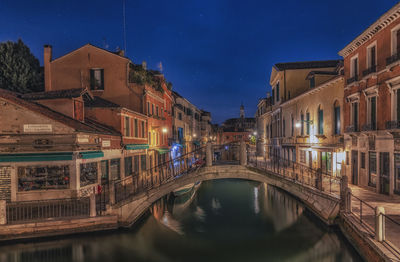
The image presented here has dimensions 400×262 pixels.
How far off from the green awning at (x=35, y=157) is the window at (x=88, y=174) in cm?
119

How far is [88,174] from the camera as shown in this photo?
14.2 meters

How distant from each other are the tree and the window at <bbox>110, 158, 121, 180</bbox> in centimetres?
1422

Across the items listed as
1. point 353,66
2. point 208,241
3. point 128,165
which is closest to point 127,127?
point 128,165

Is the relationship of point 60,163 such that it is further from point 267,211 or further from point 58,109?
point 267,211

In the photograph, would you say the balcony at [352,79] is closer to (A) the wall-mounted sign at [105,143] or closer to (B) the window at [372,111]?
(B) the window at [372,111]

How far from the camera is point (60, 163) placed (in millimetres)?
12945

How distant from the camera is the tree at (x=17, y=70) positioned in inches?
940

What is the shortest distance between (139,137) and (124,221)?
9328 millimetres

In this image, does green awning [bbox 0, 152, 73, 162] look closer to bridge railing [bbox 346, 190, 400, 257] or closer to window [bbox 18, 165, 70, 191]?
window [bbox 18, 165, 70, 191]

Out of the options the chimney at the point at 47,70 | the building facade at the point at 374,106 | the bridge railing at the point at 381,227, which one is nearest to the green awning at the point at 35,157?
the chimney at the point at 47,70

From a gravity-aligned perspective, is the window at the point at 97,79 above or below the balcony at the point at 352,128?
above

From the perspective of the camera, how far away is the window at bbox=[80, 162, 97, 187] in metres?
13.7

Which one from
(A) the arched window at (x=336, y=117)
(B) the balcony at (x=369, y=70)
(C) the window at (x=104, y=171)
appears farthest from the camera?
(A) the arched window at (x=336, y=117)

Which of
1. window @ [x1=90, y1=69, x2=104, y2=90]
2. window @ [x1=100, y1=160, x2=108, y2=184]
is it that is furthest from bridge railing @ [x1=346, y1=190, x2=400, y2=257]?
window @ [x1=90, y1=69, x2=104, y2=90]
